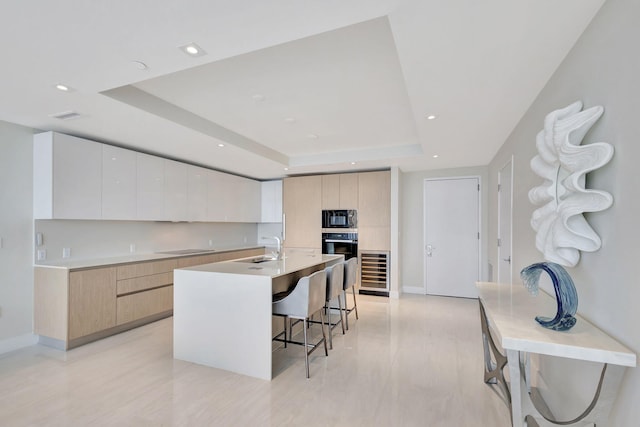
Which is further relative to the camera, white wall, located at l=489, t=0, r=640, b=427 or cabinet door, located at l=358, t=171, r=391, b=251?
cabinet door, located at l=358, t=171, r=391, b=251

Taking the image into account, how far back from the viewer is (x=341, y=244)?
574cm

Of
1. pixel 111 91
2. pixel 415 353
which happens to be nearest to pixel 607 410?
pixel 415 353

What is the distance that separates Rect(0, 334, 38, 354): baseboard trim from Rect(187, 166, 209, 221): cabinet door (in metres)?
2.28

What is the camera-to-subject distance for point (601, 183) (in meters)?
1.40

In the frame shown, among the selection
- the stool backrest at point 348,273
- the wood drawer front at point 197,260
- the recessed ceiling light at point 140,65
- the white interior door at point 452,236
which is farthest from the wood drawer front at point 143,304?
the white interior door at point 452,236

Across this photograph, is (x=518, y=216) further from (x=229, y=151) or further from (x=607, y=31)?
(x=229, y=151)

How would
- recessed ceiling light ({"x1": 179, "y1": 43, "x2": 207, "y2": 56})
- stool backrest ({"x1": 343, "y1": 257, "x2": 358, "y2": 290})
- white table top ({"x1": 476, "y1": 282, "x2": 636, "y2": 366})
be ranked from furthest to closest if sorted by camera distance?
stool backrest ({"x1": 343, "y1": 257, "x2": 358, "y2": 290}), recessed ceiling light ({"x1": 179, "y1": 43, "x2": 207, "y2": 56}), white table top ({"x1": 476, "y1": 282, "x2": 636, "y2": 366})

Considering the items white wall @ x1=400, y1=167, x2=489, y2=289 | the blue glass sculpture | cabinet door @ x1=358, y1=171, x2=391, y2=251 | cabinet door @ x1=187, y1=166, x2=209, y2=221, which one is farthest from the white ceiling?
white wall @ x1=400, y1=167, x2=489, y2=289

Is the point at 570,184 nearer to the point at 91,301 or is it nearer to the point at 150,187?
the point at 91,301

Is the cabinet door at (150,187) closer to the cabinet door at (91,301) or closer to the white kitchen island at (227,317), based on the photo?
the cabinet door at (91,301)

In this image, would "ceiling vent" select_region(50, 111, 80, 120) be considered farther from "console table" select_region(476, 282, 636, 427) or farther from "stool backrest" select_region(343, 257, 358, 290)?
"console table" select_region(476, 282, 636, 427)

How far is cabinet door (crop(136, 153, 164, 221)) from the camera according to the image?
159 inches

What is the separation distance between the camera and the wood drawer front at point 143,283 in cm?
358

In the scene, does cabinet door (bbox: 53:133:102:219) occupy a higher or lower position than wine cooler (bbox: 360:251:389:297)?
higher
